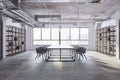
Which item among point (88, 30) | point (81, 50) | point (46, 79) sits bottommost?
point (46, 79)

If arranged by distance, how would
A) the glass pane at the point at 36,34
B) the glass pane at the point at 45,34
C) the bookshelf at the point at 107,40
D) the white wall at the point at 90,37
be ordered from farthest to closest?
the glass pane at the point at 45,34
the glass pane at the point at 36,34
the white wall at the point at 90,37
the bookshelf at the point at 107,40

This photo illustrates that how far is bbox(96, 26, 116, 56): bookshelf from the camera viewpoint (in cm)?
1111

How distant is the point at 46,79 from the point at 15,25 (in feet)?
25.6

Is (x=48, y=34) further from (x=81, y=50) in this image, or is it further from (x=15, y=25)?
(x=81, y=50)

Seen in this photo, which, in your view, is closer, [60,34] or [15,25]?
[15,25]

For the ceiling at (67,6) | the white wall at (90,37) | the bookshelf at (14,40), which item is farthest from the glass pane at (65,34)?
the ceiling at (67,6)

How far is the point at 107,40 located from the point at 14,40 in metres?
6.36

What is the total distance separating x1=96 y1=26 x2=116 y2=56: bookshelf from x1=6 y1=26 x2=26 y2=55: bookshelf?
6.16 m

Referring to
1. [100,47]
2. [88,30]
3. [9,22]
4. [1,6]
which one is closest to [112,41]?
[100,47]

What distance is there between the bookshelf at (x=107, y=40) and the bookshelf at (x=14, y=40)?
6157 mm

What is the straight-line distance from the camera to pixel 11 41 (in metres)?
11.3

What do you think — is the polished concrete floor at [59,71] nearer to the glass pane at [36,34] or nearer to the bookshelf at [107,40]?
the bookshelf at [107,40]

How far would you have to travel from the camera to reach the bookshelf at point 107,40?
36.4 feet

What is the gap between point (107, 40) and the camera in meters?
12.1
